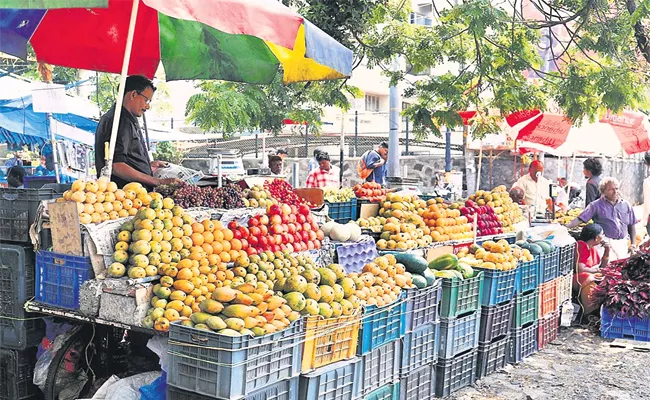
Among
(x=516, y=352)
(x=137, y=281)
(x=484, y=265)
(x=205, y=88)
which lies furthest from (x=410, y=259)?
(x=205, y=88)

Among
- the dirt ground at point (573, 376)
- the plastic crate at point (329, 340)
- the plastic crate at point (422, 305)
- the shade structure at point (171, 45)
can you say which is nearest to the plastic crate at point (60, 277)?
the plastic crate at point (329, 340)

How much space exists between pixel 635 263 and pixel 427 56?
4.40m

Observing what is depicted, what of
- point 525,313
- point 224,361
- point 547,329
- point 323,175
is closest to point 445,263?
point 525,313

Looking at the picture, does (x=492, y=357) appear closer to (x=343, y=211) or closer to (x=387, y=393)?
(x=387, y=393)

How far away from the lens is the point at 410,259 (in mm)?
6316

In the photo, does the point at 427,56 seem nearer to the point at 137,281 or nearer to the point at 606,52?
the point at 606,52

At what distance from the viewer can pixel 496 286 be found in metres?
6.93

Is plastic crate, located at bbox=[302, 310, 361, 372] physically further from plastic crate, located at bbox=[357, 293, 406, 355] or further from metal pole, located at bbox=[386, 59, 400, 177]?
metal pole, located at bbox=[386, 59, 400, 177]

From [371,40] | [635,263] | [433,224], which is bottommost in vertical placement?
[635,263]

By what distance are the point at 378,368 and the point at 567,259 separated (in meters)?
4.88

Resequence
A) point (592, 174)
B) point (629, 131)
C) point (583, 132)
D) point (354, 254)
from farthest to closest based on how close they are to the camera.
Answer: point (583, 132)
point (629, 131)
point (592, 174)
point (354, 254)

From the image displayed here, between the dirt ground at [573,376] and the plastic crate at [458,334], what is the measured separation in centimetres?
44

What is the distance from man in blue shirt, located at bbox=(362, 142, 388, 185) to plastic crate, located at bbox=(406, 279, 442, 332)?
26.6ft

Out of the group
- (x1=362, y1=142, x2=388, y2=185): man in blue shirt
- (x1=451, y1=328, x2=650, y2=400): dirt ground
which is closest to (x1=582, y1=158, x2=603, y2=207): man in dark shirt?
(x1=451, y1=328, x2=650, y2=400): dirt ground
